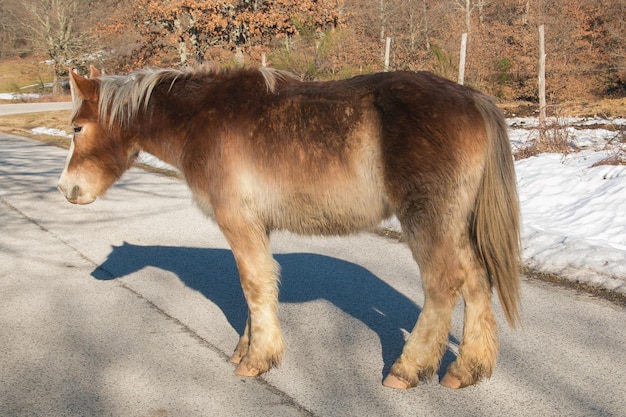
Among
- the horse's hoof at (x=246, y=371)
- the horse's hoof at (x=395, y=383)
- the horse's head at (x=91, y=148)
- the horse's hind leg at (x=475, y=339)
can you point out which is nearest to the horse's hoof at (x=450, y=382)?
the horse's hind leg at (x=475, y=339)

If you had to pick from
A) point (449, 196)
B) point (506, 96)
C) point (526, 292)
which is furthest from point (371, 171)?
point (506, 96)

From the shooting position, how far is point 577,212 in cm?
838

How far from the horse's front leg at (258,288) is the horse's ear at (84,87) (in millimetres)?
1432

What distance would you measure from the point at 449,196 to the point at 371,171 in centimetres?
50

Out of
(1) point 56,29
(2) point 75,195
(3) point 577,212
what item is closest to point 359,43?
(3) point 577,212

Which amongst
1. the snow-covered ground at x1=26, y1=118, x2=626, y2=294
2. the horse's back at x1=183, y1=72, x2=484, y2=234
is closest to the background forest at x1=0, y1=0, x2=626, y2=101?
the snow-covered ground at x1=26, y1=118, x2=626, y2=294

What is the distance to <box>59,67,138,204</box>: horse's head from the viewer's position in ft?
15.3

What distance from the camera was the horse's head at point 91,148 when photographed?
4664 millimetres

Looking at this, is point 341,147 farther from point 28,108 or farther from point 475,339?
point 28,108

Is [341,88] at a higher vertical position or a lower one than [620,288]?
higher

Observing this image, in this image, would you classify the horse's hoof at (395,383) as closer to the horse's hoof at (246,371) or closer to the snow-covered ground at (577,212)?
the horse's hoof at (246,371)

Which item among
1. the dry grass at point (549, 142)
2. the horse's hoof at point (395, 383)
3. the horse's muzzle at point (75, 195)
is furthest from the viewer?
the dry grass at point (549, 142)

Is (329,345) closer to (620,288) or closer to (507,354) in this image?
(507,354)

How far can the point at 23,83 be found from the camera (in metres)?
55.0
